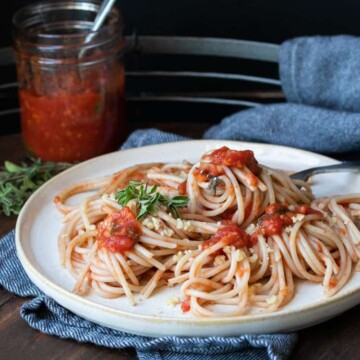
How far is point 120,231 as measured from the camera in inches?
125

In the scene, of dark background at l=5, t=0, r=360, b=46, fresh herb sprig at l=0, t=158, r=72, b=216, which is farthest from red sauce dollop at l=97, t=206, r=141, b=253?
dark background at l=5, t=0, r=360, b=46

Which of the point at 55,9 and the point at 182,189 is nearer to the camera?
the point at 182,189

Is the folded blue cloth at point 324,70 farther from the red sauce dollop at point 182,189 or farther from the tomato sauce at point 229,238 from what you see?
the tomato sauce at point 229,238

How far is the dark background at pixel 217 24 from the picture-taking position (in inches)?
196

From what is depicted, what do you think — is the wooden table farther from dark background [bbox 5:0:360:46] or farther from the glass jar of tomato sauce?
dark background [bbox 5:0:360:46]

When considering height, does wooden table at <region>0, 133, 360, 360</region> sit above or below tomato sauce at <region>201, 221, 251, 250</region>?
below

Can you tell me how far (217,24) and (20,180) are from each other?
170 centimetres

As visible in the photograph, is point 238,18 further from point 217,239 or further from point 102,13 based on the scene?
point 217,239

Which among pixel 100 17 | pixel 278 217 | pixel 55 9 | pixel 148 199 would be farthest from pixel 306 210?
pixel 55 9

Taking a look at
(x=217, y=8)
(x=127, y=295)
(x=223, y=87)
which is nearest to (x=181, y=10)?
(x=217, y=8)

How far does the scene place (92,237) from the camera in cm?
338

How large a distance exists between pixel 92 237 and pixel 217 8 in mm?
2151

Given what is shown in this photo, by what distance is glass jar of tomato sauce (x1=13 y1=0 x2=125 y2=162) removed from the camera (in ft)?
13.7

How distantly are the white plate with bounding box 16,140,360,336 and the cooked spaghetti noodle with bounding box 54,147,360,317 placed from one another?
0.04m
